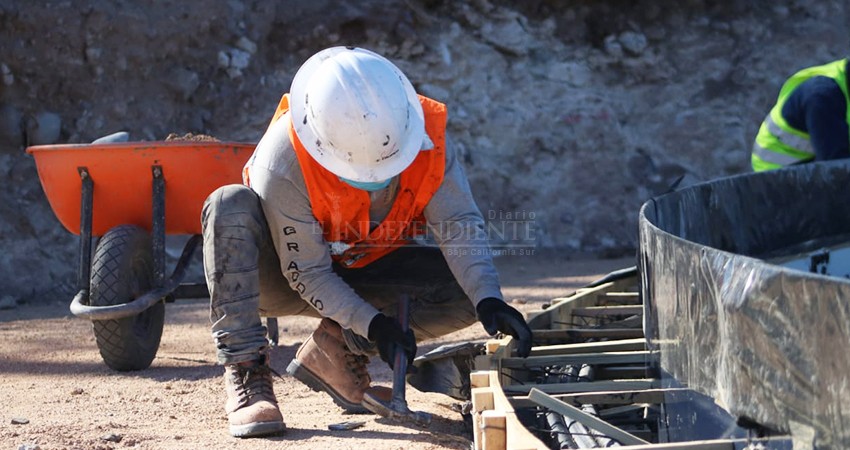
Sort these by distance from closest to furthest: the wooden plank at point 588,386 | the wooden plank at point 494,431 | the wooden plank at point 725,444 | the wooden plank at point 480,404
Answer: the wooden plank at point 725,444, the wooden plank at point 494,431, the wooden plank at point 480,404, the wooden plank at point 588,386

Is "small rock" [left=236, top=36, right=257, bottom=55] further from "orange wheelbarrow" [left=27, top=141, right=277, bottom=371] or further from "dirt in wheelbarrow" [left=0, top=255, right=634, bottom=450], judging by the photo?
"orange wheelbarrow" [left=27, top=141, right=277, bottom=371]

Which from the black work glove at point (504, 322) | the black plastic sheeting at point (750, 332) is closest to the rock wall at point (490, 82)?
Result: the black work glove at point (504, 322)

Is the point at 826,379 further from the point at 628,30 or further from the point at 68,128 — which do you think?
the point at 628,30

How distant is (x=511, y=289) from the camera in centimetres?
732

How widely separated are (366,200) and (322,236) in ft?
0.68

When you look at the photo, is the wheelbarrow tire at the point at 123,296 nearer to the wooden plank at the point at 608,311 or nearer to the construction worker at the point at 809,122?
the wooden plank at the point at 608,311

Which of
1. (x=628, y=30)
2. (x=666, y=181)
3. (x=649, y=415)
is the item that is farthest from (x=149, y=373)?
(x=628, y=30)

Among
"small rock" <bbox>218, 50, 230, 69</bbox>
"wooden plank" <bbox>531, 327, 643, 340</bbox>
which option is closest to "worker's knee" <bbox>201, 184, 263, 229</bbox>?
"wooden plank" <bbox>531, 327, 643, 340</bbox>

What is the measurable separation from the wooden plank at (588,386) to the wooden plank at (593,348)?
30cm

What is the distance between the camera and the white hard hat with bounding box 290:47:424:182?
12.2ft

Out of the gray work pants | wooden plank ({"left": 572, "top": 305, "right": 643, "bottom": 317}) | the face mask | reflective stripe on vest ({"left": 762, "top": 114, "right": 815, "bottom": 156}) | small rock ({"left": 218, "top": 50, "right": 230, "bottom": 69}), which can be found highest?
small rock ({"left": 218, "top": 50, "right": 230, "bottom": 69})

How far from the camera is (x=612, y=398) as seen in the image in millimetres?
3328

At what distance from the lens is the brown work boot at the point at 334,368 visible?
13.4ft

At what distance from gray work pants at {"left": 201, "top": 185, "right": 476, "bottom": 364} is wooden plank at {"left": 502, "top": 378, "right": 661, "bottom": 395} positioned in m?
0.64
